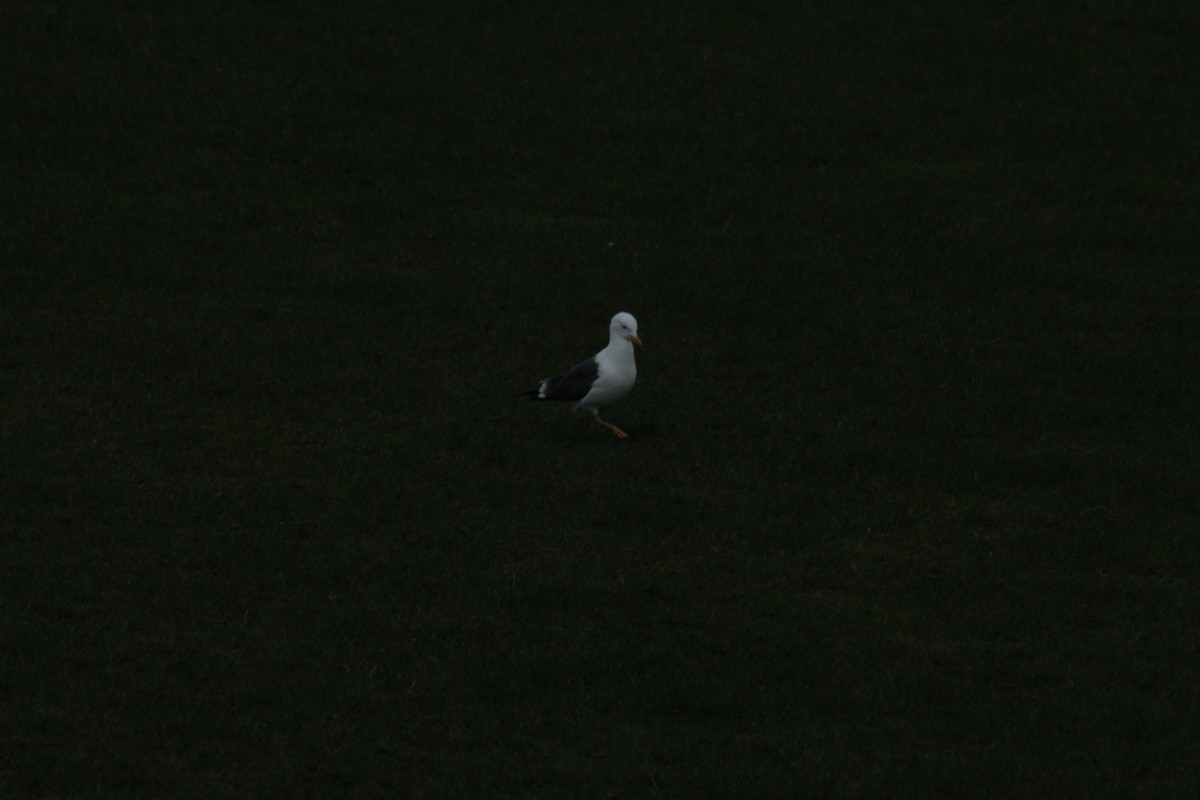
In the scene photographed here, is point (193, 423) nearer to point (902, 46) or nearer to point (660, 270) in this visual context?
point (660, 270)

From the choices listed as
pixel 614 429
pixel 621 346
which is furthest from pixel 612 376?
pixel 614 429

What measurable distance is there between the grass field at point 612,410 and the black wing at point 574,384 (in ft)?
1.40

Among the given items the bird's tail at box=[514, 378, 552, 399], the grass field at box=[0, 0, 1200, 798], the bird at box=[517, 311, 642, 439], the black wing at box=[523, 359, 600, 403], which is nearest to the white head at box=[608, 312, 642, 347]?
the bird at box=[517, 311, 642, 439]

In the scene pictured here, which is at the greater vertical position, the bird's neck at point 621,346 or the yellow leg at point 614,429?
the bird's neck at point 621,346

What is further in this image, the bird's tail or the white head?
the bird's tail

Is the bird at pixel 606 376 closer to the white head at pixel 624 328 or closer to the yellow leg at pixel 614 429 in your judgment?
the white head at pixel 624 328

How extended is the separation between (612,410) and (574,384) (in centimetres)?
120

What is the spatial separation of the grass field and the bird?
42 cm

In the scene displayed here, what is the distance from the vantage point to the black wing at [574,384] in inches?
488

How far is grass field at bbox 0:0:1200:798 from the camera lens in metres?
8.79

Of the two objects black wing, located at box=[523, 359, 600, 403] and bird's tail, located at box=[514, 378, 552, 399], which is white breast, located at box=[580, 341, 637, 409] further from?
bird's tail, located at box=[514, 378, 552, 399]

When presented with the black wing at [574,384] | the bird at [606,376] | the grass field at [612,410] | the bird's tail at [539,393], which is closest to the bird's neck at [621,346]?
the bird at [606,376]

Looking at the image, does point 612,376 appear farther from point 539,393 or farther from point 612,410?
point 612,410

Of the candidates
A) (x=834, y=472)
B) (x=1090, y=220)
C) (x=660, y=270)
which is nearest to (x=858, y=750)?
(x=834, y=472)
